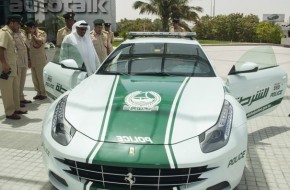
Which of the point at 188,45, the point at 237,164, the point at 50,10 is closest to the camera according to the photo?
the point at 237,164

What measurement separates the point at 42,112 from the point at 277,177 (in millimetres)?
4330

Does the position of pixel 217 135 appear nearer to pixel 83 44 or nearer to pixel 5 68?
pixel 83 44

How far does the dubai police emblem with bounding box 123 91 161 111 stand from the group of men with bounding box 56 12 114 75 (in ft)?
6.40

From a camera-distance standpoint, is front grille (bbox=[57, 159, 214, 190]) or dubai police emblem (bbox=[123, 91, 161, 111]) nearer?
front grille (bbox=[57, 159, 214, 190])

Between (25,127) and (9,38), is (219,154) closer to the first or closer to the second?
(25,127)

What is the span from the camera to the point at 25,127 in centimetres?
532

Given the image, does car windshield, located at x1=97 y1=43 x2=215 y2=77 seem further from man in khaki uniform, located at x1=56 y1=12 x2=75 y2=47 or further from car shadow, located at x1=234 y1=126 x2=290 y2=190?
man in khaki uniform, located at x1=56 y1=12 x2=75 y2=47

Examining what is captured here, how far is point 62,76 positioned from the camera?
181 inches

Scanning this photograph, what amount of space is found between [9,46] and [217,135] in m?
4.09

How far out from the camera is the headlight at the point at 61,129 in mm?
2688

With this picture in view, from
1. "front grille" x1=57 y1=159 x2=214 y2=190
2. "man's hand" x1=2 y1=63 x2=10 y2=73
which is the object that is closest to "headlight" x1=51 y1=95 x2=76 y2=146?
"front grille" x1=57 y1=159 x2=214 y2=190

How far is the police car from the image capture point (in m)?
2.42

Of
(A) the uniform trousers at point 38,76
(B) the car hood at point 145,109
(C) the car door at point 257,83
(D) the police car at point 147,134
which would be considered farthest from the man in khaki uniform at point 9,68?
(C) the car door at point 257,83

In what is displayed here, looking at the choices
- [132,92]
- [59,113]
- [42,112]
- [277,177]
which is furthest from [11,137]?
[277,177]
